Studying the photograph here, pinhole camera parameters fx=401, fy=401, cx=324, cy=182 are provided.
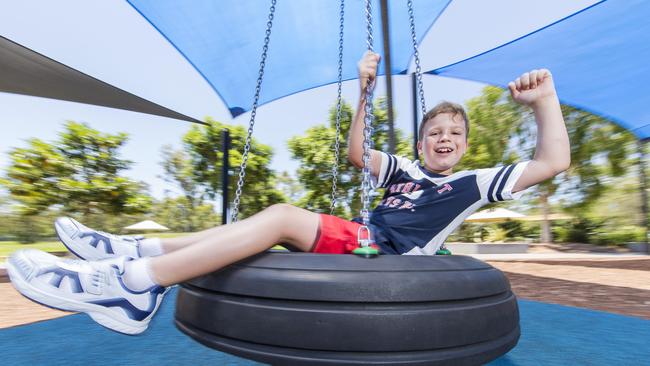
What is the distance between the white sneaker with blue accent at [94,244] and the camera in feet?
4.00

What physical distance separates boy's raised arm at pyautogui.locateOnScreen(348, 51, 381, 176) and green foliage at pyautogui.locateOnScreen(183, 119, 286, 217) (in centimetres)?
981

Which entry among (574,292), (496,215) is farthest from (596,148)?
(574,292)

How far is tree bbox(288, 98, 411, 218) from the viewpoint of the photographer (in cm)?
995

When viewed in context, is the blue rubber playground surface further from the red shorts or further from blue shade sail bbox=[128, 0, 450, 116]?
blue shade sail bbox=[128, 0, 450, 116]

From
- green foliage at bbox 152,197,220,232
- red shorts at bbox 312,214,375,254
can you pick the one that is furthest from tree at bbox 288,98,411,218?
green foliage at bbox 152,197,220,232

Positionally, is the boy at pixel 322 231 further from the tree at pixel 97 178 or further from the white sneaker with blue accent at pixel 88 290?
the tree at pixel 97 178

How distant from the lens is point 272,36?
4043 mm

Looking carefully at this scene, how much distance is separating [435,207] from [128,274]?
819 millimetres

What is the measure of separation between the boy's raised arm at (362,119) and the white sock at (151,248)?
67 centimetres

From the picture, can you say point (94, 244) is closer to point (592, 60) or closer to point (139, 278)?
point (139, 278)

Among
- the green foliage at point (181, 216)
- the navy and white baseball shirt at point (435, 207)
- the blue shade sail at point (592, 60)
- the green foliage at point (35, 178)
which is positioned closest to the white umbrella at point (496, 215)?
the blue shade sail at point (592, 60)

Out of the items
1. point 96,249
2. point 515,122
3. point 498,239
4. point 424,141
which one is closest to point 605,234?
point 498,239

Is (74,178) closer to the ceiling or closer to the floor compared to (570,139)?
closer to the floor

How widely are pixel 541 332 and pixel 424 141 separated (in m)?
1.42
